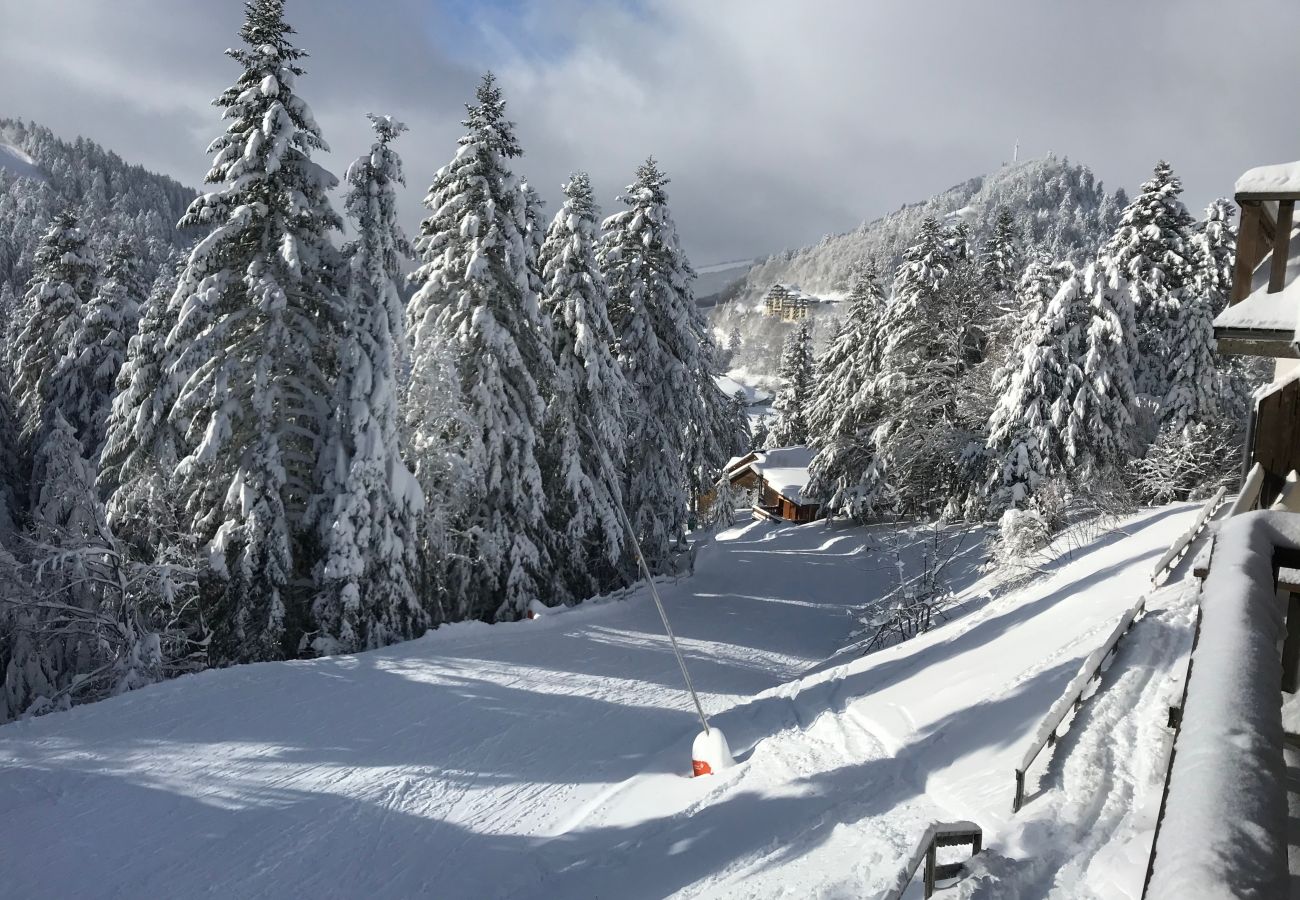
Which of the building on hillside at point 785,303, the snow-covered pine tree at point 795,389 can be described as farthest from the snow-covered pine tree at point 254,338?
the building on hillside at point 785,303

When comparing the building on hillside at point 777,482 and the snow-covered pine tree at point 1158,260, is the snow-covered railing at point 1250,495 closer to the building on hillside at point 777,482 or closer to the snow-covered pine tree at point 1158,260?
the snow-covered pine tree at point 1158,260

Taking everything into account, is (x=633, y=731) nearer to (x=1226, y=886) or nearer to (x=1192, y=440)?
(x=1226, y=886)

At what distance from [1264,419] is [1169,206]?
30.3 m

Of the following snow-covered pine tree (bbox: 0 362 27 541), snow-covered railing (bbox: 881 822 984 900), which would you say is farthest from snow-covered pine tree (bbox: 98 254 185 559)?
snow-covered railing (bbox: 881 822 984 900)

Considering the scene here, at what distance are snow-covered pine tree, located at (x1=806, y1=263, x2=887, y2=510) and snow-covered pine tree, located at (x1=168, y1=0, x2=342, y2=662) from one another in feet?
72.7

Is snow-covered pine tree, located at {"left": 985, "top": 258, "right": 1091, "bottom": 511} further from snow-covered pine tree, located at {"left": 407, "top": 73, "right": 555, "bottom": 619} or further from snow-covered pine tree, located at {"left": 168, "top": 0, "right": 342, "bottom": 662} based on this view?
snow-covered pine tree, located at {"left": 168, "top": 0, "right": 342, "bottom": 662}

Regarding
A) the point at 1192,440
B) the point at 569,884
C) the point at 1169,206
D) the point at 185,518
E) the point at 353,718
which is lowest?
the point at 569,884

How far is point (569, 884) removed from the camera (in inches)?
315

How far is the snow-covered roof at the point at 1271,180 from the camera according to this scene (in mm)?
3539

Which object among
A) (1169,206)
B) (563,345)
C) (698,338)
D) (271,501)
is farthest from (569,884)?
(1169,206)

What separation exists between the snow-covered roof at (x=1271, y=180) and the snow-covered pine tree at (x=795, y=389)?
50754 millimetres

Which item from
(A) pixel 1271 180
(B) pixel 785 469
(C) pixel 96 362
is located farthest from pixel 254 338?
(B) pixel 785 469

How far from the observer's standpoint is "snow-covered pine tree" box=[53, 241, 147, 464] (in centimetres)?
2333

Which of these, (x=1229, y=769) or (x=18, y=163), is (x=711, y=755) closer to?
(x=1229, y=769)
